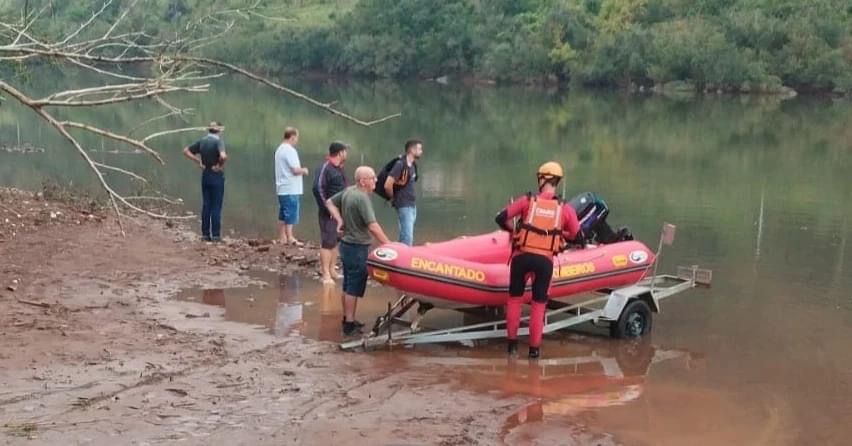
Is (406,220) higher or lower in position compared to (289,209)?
higher

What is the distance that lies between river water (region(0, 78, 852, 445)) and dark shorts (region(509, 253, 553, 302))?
591 millimetres

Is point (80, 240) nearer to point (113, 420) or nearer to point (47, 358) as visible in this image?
point (47, 358)

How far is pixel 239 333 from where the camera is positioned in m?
8.37

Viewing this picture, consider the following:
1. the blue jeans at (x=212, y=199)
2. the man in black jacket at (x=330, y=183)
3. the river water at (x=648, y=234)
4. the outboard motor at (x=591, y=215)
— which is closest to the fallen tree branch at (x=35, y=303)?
the river water at (x=648, y=234)

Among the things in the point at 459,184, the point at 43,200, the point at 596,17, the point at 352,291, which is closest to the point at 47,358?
the point at 352,291

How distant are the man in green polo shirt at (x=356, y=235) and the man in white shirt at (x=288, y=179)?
3.18 m

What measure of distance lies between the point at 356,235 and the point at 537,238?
1.55m

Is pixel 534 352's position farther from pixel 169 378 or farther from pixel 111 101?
pixel 111 101

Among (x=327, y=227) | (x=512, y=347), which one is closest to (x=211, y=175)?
(x=327, y=227)

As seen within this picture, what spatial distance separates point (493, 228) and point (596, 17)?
65.9 m

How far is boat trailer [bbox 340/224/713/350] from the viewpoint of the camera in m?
8.24

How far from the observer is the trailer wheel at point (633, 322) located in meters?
8.91

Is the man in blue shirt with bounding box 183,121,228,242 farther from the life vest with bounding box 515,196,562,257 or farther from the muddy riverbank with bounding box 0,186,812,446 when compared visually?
the life vest with bounding box 515,196,562,257

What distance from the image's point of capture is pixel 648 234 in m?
14.9
